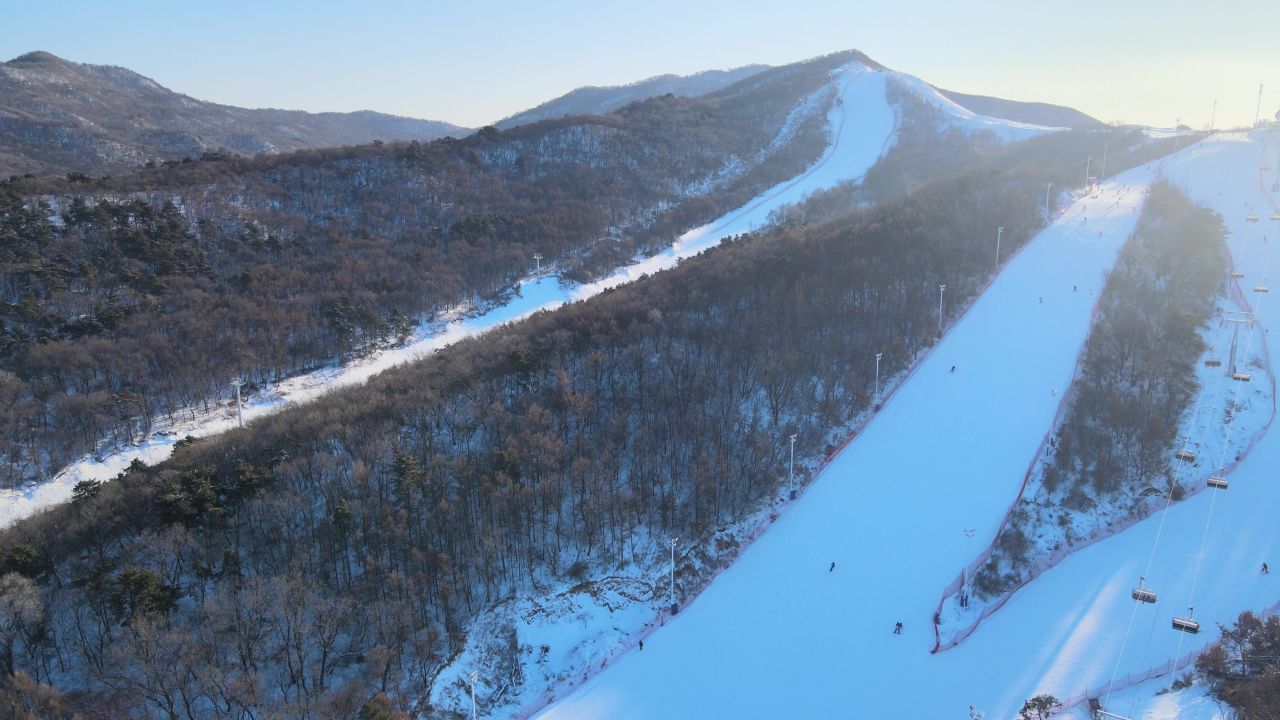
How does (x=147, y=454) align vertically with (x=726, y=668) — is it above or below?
above

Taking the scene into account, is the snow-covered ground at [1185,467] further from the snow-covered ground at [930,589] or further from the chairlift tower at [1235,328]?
the snow-covered ground at [930,589]

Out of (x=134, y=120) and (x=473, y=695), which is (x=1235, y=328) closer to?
(x=473, y=695)

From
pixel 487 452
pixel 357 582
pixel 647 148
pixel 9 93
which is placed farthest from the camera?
pixel 9 93

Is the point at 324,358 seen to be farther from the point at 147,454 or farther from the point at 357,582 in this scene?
the point at 357,582

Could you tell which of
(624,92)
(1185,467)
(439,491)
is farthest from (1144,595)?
(624,92)

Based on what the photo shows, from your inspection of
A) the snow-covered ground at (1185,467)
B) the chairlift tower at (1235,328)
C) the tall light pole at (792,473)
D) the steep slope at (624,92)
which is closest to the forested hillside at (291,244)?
the tall light pole at (792,473)

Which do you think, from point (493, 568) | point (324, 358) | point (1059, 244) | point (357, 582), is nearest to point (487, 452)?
point (493, 568)
